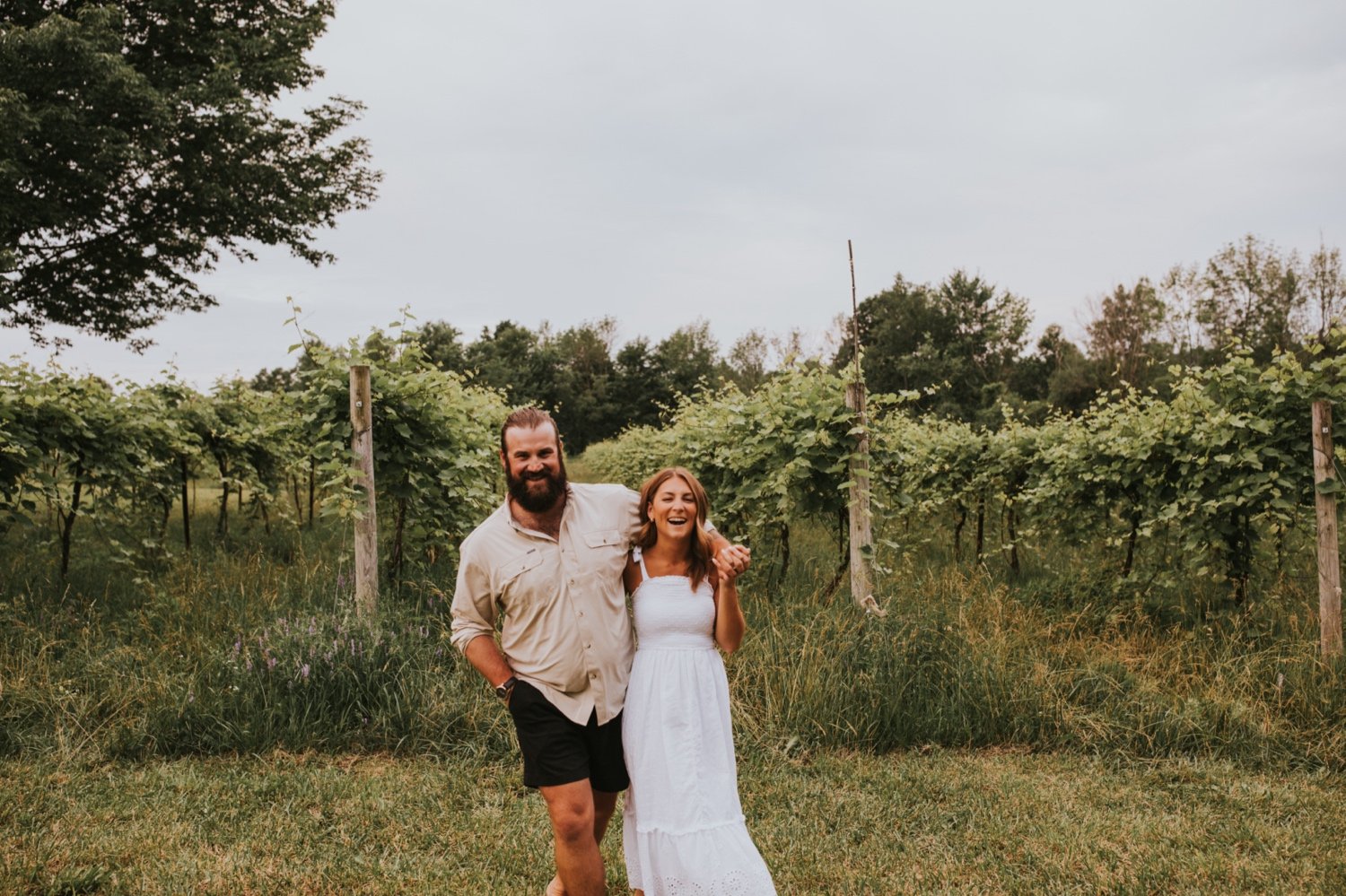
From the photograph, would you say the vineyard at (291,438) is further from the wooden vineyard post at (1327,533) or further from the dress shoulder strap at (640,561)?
the wooden vineyard post at (1327,533)

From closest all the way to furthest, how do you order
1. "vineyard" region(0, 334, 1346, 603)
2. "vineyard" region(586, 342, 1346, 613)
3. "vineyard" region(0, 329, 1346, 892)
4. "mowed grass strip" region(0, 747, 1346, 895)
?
"mowed grass strip" region(0, 747, 1346, 895) < "vineyard" region(0, 329, 1346, 892) < "vineyard" region(586, 342, 1346, 613) < "vineyard" region(0, 334, 1346, 603)

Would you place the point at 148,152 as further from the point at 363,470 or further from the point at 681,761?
the point at 681,761

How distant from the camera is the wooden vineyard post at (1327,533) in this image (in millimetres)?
5289

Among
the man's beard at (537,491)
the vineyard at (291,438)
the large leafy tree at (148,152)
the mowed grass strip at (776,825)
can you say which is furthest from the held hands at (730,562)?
the large leafy tree at (148,152)

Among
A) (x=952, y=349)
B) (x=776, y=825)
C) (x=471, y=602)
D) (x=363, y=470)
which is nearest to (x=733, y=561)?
(x=471, y=602)

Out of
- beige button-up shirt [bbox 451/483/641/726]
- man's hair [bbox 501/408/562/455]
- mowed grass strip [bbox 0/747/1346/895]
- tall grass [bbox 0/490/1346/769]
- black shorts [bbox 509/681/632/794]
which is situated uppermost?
man's hair [bbox 501/408/562/455]

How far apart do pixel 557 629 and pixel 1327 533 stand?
4826 mm

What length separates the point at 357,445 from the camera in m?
6.04

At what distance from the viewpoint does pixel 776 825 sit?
401 cm

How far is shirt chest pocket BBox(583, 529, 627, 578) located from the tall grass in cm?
217

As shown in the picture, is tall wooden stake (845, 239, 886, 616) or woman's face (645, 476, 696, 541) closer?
woman's face (645, 476, 696, 541)

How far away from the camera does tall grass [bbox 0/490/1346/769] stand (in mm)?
4926

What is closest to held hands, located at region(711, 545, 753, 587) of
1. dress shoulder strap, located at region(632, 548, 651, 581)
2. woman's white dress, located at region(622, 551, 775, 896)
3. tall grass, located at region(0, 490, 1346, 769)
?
woman's white dress, located at region(622, 551, 775, 896)

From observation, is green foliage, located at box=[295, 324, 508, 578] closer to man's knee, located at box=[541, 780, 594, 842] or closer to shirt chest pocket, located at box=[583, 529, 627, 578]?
shirt chest pocket, located at box=[583, 529, 627, 578]
